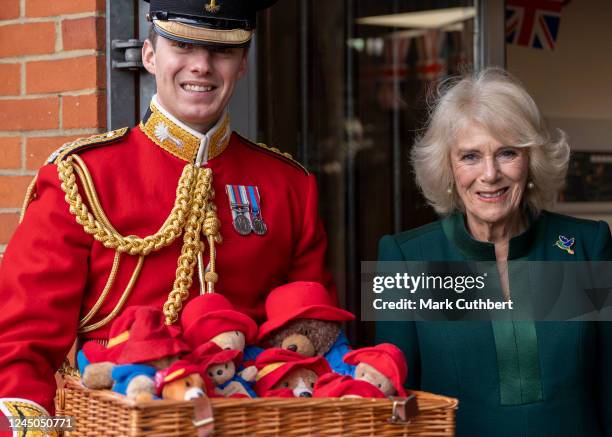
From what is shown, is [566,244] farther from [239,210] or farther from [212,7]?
[212,7]

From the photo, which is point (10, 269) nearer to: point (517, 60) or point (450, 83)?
Result: point (450, 83)

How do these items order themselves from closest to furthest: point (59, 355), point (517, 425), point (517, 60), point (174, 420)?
1. point (174, 420)
2. point (59, 355)
3. point (517, 425)
4. point (517, 60)

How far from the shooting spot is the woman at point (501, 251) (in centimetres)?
305

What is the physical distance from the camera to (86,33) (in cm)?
331

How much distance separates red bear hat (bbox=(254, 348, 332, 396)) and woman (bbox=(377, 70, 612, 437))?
0.84 metres

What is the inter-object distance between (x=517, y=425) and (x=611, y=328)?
1.30ft

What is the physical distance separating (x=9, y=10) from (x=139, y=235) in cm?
122

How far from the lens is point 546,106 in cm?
651

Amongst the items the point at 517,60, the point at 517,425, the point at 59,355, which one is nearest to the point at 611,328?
the point at 517,425

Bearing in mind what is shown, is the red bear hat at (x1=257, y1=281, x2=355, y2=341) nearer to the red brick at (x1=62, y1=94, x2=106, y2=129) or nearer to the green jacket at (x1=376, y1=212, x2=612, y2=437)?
the green jacket at (x1=376, y1=212, x2=612, y2=437)

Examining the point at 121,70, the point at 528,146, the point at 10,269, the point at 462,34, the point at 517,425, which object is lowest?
the point at 517,425

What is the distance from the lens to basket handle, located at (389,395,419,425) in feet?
7.06

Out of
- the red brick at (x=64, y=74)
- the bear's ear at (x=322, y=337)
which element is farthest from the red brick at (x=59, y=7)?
the bear's ear at (x=322, y=337)

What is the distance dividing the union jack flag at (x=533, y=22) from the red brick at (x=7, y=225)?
346 cm
